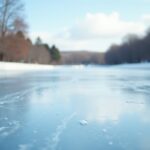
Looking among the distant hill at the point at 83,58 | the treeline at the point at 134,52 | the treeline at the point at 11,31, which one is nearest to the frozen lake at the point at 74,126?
the treeline at the point at 11,31

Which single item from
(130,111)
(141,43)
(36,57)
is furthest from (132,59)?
(130,111)

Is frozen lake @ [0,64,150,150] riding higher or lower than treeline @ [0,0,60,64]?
lower

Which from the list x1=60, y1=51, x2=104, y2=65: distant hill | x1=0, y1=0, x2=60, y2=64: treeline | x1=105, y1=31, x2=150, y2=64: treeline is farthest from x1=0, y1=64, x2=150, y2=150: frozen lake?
x1=60, y1=51, x2=104, y2=65: distant hill

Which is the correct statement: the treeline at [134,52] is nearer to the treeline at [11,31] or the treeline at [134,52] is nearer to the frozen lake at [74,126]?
the treeline at [11,31]

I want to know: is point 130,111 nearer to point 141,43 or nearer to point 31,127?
point 31,127

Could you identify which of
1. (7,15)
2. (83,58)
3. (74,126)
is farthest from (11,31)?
(83,58)

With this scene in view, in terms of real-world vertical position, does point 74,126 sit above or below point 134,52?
below

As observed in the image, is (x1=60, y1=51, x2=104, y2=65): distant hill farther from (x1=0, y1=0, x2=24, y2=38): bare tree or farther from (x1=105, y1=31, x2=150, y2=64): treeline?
(x1=0, y1=0, x2=24, y2=38): bare tree

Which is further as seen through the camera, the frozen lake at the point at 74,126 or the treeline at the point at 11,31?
the treeline at the point at 11,31

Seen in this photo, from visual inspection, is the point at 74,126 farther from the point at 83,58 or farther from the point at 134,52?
the point at 83,58

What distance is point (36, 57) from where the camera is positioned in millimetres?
72000

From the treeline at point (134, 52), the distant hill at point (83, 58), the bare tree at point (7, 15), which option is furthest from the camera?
the distant hill at point (83, 58)

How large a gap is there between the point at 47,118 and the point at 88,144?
1787mm

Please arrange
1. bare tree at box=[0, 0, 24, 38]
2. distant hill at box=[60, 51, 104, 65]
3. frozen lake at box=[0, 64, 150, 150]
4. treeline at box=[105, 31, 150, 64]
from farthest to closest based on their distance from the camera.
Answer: distant hill at box=[60, 51, 104, 65] < treeline at box=[105, 31, 150, 64] < bare tree at box=[0, 0, 24, 38] < frozen lake at box=[0, 64, 150, 150]
